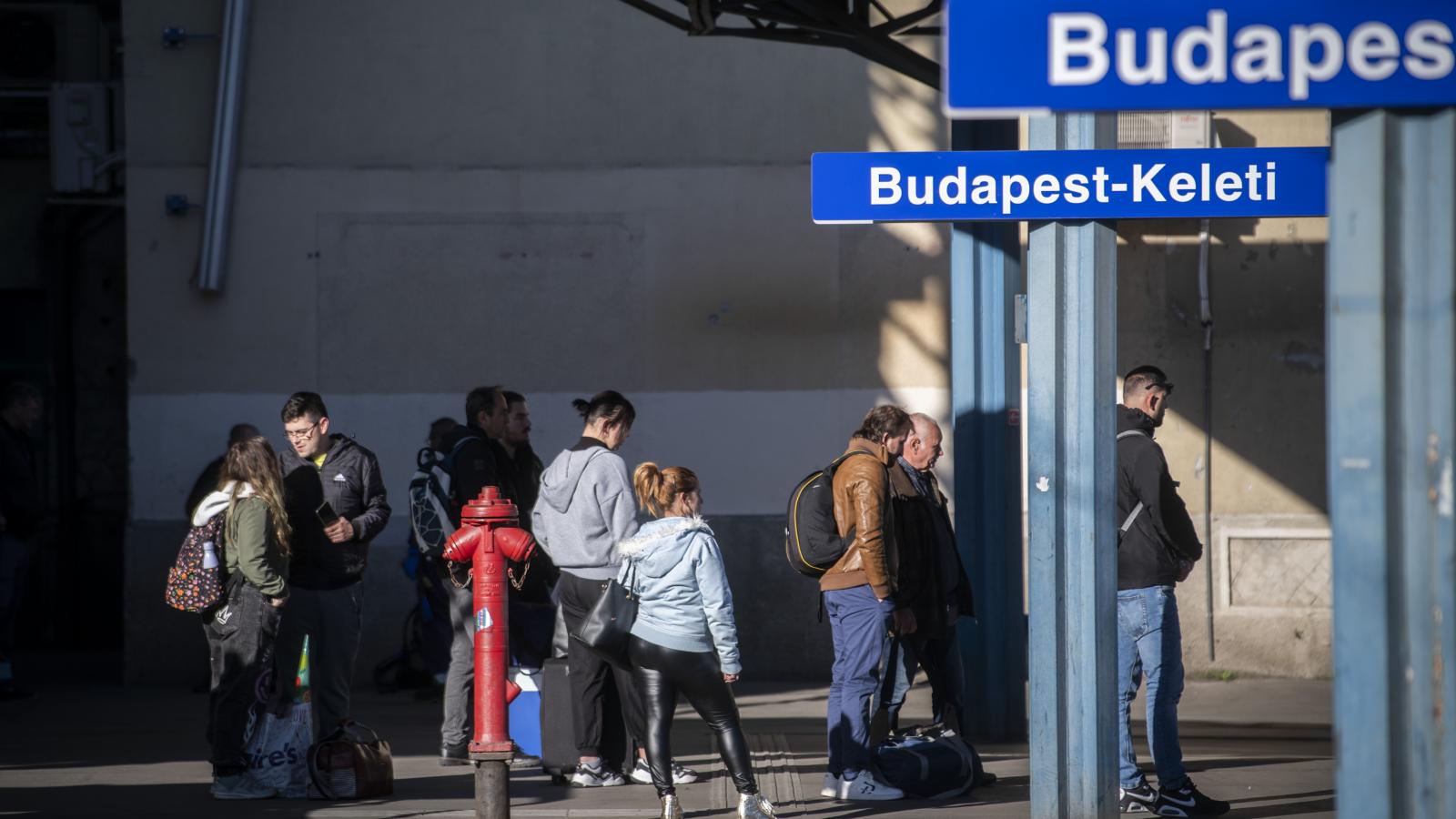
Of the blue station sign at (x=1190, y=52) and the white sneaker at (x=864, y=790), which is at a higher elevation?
the blue station sign at (x=1190, y=52)

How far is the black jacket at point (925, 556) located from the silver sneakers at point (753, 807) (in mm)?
1306

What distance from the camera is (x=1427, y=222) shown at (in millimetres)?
3518

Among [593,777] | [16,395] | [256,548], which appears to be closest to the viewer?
[256,548]

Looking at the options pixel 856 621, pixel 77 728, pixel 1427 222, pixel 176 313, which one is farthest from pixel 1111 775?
pixel 176 313

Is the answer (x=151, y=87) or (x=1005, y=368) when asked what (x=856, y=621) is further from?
(x=151, y=87)

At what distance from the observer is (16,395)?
10.8 meters

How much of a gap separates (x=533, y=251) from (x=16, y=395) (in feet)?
11.5

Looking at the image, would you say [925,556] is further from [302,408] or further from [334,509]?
[302,408]

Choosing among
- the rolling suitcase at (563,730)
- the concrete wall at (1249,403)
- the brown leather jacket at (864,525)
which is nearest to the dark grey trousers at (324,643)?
the rolling suitcase at (563,730)

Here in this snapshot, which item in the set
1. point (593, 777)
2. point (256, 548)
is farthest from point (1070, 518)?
point (256, 548)

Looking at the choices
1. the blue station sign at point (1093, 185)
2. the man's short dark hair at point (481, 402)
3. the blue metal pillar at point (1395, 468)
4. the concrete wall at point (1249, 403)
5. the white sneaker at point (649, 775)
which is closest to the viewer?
the blue metal pillar at point (1395, 468)

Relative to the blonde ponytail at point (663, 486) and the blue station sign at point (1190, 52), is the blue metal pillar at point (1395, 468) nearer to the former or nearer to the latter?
the blue station sign at point (1190, 52)

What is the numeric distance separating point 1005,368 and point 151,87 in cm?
624

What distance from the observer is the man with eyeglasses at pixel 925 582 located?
25.6 feet
